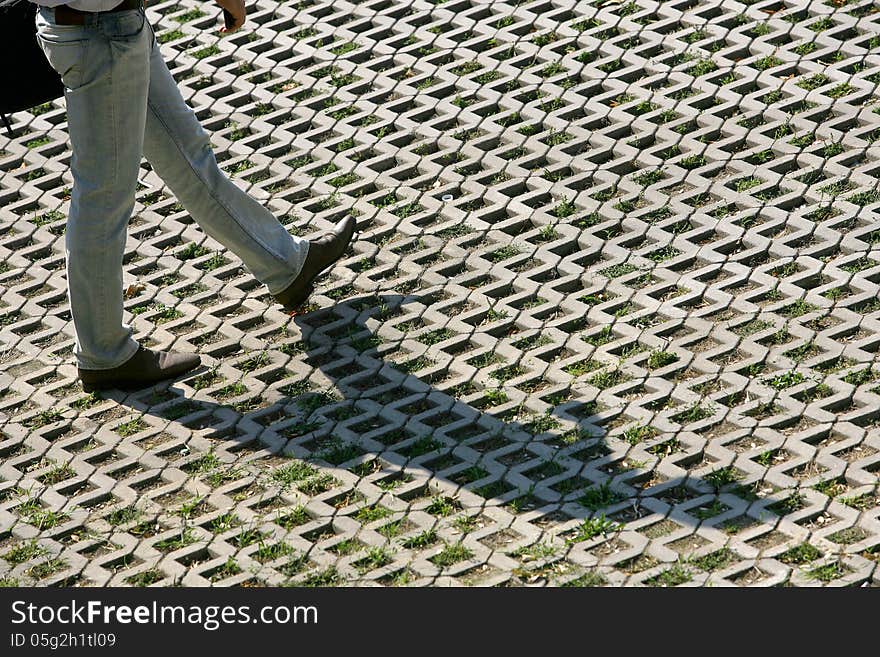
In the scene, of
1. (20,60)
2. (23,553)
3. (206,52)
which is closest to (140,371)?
(23,553)

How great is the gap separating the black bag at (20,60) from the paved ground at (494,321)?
114cm

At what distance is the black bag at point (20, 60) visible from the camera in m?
5.13

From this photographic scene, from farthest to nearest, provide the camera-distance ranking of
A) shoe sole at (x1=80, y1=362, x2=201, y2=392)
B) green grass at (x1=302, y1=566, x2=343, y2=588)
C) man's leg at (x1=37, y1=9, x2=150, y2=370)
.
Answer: shoe sole at (x1=80, y1=362, x2=201, y2=392) < man's leg at (x1=37, y1=9, x2=150, y2=370) < green grass at (x1=302, y1=566, x2=343, y2=588)

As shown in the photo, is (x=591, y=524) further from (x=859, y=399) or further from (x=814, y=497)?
(x=859, y=399)

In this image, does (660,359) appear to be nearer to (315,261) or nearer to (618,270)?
(618,270)

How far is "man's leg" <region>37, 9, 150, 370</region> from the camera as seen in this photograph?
489cm

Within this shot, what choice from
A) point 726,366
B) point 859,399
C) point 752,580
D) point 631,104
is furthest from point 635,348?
point 631,104

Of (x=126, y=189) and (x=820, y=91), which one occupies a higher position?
(x=126, y=189)

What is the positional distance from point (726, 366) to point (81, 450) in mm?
2416

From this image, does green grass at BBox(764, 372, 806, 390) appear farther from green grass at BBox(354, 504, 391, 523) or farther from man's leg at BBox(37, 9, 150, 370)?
man's leg at BBox(37, 9, 150, 370)

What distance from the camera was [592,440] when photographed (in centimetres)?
500

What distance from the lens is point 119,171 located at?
5.14 meters

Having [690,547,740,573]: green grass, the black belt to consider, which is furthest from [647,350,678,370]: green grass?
the black belt

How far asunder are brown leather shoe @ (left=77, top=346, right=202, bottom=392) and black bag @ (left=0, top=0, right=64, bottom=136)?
1043mm
